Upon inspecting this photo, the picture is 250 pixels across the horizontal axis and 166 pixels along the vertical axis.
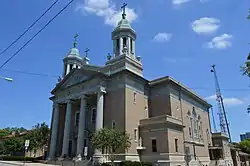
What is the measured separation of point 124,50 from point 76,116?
1423 cm

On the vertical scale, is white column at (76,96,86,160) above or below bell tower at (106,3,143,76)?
below

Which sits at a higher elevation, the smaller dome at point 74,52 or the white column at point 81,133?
the smaller dome at point 74,52

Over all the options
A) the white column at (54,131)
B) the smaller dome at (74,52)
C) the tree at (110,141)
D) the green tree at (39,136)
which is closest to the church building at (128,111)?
the white column at (54,131)

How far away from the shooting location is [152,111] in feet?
121

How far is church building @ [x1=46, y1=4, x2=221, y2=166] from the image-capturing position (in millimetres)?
Answer: 30422

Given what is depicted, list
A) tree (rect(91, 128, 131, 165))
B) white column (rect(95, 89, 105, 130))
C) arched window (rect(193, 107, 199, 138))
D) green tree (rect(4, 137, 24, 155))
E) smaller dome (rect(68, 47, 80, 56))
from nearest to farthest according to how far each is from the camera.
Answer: tree (rect(91, 128, 131, 165)), white column (rect(95, 89, 105, 130)), arched window (rect(193, 107, 199, 138)), smaller dome (rect(68, 47, 80, 56)), green tree (rect(4, 137, 24, 155))

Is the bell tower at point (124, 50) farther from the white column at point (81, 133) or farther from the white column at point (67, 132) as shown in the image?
the white column at point (67, 132)

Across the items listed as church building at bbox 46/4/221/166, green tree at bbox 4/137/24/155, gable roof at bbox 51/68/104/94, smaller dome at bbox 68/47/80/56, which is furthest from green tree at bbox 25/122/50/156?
smaller dome at bbox 68/47/80/56

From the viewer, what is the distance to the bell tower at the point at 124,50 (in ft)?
114

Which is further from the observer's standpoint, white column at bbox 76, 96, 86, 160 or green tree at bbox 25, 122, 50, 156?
green tree at bbox 25, 122, 50, 156

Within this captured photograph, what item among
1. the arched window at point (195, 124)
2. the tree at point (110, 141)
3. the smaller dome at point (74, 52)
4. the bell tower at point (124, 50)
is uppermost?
the smaller dome at point (74, 52)

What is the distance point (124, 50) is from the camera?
35875mm

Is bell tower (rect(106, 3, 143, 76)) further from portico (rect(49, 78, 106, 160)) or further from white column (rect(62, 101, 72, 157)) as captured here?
white column (rect(62, 101, 72, 157))

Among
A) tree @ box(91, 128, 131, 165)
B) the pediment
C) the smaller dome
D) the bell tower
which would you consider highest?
the smaller dome
